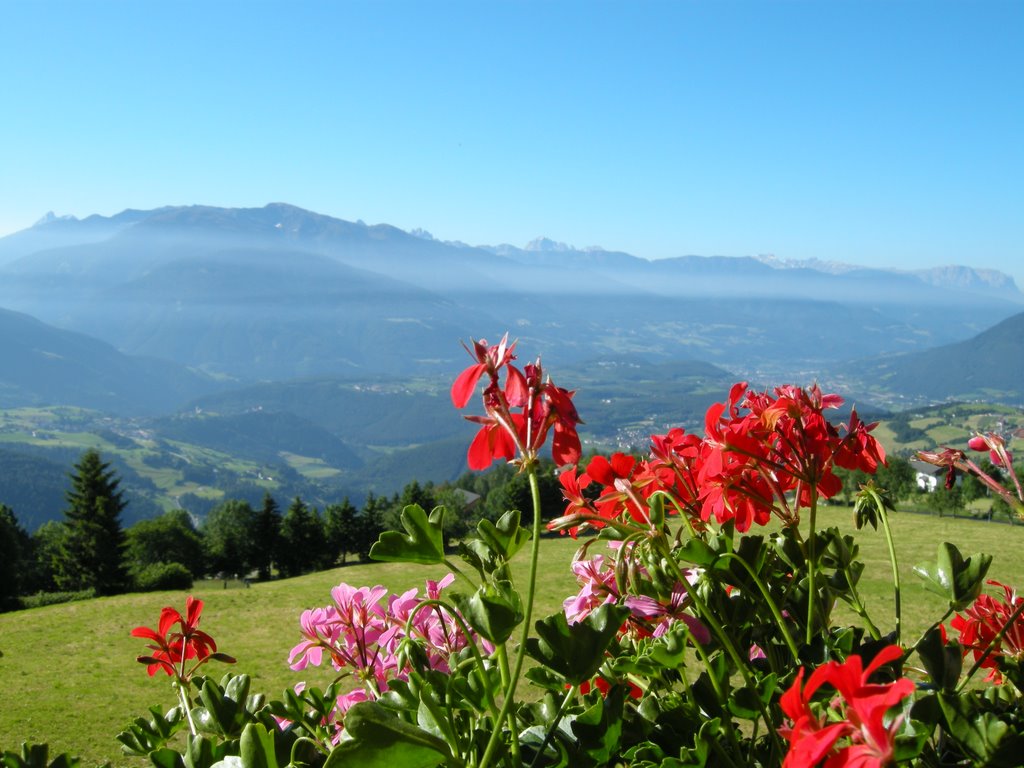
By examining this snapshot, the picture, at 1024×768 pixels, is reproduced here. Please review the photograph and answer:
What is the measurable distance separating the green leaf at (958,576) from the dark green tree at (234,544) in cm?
4651

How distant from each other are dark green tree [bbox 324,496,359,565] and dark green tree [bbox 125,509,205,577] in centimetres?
957


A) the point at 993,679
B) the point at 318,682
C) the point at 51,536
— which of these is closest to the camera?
the point at 993,679

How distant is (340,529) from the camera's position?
149 ft

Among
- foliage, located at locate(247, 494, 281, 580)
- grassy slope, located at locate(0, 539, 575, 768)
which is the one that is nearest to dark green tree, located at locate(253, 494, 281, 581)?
foliage, located at locate(247, 494, 281, 580)

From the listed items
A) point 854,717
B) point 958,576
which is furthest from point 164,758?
point 958,576

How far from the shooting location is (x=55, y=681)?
14539 mm

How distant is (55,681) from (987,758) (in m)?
17.6

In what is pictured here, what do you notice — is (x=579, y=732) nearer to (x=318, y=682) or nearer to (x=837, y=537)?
(x=837, y=537)

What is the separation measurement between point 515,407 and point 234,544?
164ft

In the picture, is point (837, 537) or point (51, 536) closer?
point (837, 537)

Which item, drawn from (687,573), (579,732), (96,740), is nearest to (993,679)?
(687,573)

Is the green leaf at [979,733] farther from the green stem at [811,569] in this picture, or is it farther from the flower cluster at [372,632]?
the flower cluster at [372,632]

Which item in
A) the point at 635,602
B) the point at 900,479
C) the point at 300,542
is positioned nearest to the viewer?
the point at 635,602

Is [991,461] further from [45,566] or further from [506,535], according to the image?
[45,566]
